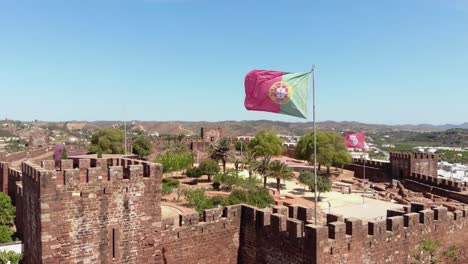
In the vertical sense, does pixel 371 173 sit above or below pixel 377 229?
below

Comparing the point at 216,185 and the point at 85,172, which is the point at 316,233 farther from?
the point at 216,185

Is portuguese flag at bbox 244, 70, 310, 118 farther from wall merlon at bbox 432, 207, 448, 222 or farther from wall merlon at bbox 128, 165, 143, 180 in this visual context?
wall merlon at bbox 432, 207, 448, 222

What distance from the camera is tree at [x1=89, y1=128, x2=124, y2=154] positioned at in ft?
198

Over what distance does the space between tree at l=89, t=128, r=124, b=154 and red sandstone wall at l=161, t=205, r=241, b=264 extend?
157ft

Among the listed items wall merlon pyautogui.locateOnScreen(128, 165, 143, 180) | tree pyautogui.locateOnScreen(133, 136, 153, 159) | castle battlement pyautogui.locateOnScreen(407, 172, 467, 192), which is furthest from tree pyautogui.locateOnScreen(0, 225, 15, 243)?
tree pyautogui.locateOnScreen(133, 136, 153, 159)

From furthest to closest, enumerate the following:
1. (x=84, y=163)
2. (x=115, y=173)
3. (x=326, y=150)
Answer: (x=326, y=150), (x=84, y=163), (x=115, y=173)

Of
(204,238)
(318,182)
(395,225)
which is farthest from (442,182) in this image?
(204,238)

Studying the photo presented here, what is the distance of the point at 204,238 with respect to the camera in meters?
13.7

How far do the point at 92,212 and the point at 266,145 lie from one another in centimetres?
4634

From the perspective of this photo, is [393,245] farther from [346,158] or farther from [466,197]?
[346,158]

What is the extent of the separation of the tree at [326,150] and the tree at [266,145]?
11.5ft

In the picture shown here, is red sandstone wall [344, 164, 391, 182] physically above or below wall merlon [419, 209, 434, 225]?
below

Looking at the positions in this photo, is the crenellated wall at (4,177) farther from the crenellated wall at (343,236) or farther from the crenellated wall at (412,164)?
the crenellated wall at (412,164)

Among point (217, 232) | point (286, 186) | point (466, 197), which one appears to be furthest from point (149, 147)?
point (217, 232)
